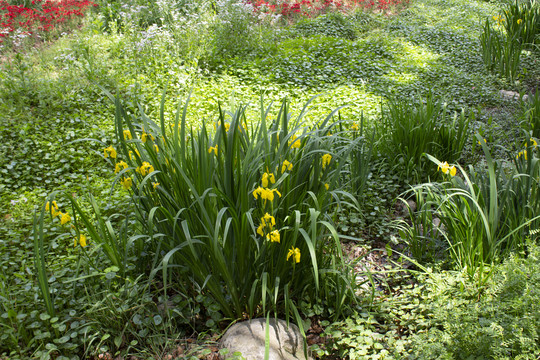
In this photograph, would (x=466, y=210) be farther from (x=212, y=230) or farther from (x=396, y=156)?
(x=212, y=230)

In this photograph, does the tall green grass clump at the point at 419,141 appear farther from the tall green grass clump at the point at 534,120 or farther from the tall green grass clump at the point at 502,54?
the tall green grass clump at the point at 502,54

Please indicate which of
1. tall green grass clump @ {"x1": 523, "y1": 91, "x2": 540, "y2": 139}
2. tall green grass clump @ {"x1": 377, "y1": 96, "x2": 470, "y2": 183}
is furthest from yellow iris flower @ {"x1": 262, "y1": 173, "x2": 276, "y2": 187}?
tall green grass clump @ {"x1": 523, "y1": 91, "x2": 540, "y2": 139}

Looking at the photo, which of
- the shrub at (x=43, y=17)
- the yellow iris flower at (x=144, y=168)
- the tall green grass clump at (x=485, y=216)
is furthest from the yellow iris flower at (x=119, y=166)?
the shrub at (x=43, y=17)

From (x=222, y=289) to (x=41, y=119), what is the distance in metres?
3.36

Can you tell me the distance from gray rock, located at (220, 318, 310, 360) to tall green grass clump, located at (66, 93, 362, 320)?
85mm

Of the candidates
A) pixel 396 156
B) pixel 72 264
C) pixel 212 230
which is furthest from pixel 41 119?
pixel 396 156

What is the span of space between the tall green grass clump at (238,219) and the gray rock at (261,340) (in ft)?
0.28

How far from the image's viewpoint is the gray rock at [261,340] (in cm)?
182

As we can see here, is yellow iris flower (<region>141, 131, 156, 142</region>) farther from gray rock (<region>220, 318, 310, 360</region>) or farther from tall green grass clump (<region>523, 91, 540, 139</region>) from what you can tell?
tall green grass clump (<region>523, 91, 540, 139</region>)

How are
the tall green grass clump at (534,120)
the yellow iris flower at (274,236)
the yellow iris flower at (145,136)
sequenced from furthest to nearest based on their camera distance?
the tall green grass clump at (534,120) < the yellow iris flower at (145,136) < the yellow iris flower at (274,236)

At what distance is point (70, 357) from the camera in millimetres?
1814

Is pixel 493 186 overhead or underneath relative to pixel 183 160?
underneath

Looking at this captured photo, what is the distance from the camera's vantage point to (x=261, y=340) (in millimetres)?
1857

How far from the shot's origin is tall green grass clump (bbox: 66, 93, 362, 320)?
194 cm
